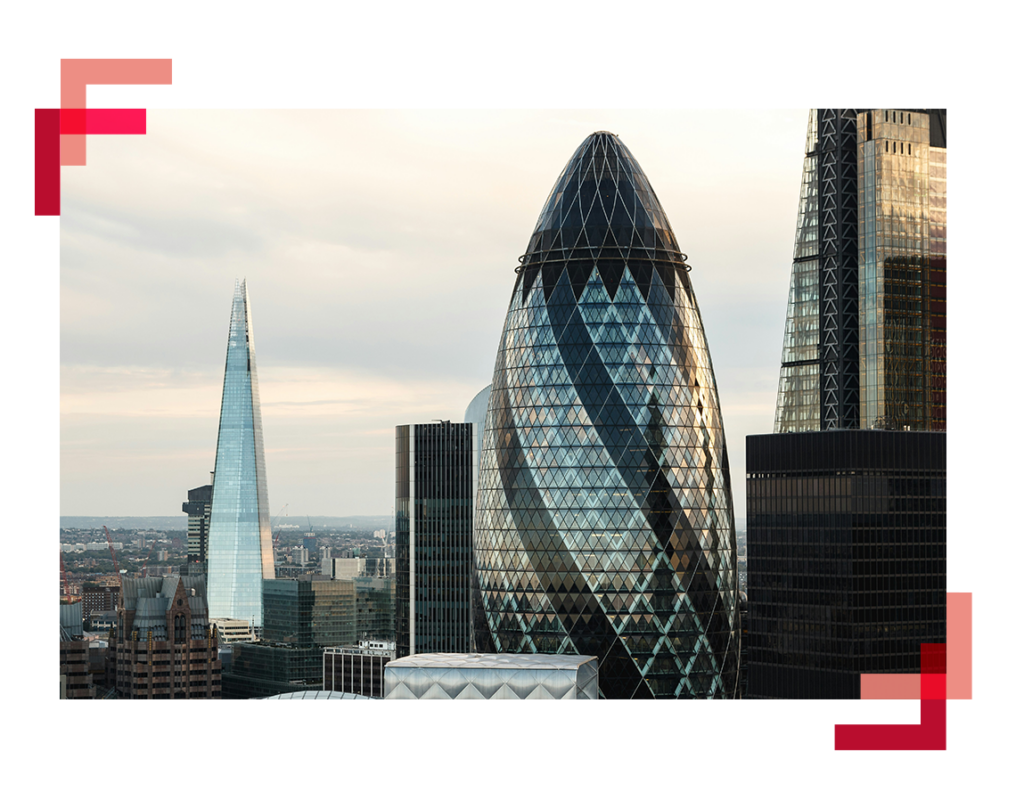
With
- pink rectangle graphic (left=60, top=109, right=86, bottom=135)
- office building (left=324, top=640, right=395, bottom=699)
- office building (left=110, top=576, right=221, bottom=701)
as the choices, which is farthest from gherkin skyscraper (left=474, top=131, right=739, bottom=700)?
pink rectangle graphic (left=60, top=109, right=86, bottom=135)

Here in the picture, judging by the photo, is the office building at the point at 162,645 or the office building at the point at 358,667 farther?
the office building at the point at 358,667

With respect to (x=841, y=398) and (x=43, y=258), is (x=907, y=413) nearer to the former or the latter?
(x=841, y=398)

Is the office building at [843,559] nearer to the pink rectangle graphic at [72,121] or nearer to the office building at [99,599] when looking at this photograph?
the office building at [99,599]

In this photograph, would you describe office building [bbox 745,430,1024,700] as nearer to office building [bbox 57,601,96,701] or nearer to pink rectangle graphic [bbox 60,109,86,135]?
office building [bbox 57,601,96,701]

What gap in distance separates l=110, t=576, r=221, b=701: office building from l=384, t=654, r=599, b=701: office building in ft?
322

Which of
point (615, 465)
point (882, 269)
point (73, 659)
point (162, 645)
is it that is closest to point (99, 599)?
point (162, 645)

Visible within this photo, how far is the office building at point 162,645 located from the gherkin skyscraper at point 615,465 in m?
73.0

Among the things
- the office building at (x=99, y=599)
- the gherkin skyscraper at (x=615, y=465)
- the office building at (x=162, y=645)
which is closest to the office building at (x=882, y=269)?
the gherkin skyscraper at (x=615, y=465)

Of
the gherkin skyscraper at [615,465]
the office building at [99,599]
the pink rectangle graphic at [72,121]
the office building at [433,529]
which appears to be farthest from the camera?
the office building at [99,599]

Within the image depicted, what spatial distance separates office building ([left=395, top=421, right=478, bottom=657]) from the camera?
16838 centimetres

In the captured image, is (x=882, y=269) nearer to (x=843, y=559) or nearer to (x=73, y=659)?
(x=843, y=559)

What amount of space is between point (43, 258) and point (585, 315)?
89536mm

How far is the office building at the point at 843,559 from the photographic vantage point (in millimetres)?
131500

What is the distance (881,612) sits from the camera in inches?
5207
